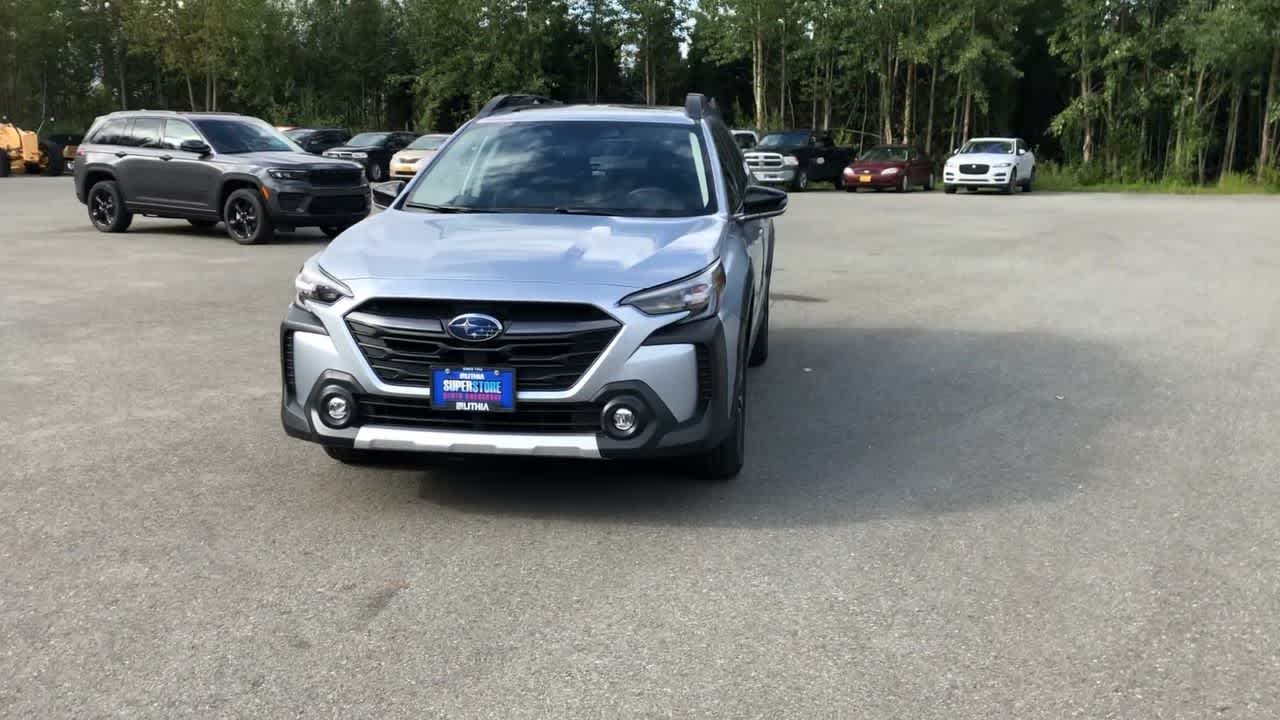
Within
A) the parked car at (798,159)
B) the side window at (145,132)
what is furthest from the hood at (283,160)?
the parked car at (798,159)

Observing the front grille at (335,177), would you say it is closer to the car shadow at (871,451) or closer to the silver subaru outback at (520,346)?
the car shadow at (871,451)

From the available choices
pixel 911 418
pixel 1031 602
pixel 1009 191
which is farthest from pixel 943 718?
pixel 1009 191

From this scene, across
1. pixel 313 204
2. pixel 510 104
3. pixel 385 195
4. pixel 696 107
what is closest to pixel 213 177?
pixel 313 204

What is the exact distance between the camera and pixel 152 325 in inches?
419

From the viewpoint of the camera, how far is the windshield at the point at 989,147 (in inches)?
1496

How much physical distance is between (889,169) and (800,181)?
112 inches

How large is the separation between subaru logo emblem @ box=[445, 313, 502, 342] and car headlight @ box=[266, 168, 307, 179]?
13.5m

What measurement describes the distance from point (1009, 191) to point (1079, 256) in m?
21.2

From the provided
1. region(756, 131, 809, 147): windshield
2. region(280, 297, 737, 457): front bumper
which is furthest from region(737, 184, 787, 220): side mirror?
region(756, 131, 809, 147): windshield

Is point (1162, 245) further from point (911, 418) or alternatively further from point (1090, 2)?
point (1090, 2)

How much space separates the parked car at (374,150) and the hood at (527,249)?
111ft

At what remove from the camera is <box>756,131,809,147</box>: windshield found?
1578 inches

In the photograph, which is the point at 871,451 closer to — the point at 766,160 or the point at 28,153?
the point at 766,160

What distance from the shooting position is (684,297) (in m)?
5.37
